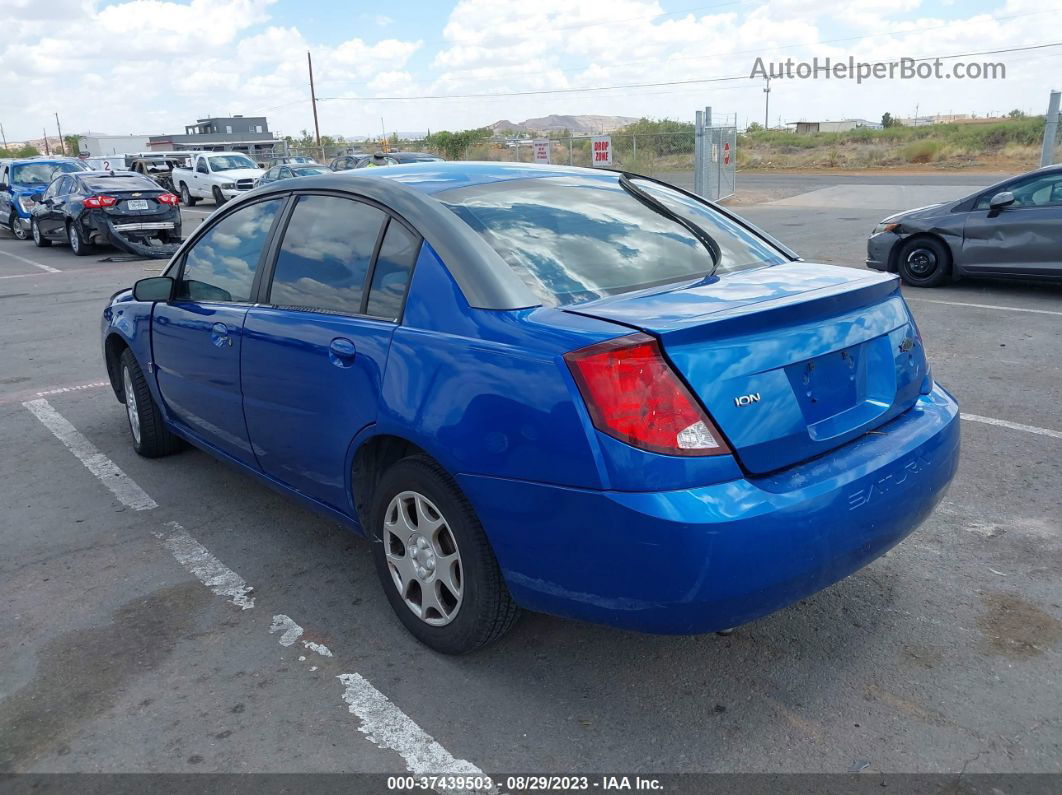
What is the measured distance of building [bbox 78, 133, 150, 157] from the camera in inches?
2611

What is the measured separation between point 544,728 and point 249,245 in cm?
252

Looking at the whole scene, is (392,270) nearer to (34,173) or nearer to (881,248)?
(881,248)

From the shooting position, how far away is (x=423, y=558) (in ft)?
10.3

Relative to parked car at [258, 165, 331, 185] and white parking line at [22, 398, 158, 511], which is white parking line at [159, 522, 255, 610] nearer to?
white parking line at [22, 398, 158, 511]

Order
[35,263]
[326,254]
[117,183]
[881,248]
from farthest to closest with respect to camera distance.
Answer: [117,183], [35,263], [881,248], [326,254]

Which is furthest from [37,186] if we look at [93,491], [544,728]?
[544,728]

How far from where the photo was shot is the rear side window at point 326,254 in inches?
134

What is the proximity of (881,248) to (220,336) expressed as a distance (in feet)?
27.9

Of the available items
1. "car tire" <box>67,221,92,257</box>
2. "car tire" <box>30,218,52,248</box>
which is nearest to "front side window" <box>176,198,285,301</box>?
"car tire" <box>67,221,92,257</box>

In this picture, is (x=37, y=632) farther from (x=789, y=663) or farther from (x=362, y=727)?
(x=789, y=663)

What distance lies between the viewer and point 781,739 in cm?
271

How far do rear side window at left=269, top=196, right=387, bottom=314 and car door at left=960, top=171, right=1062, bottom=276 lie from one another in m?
8.19

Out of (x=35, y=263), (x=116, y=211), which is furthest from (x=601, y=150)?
(x=35, y=263)

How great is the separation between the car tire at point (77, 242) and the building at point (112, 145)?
53291 mm
